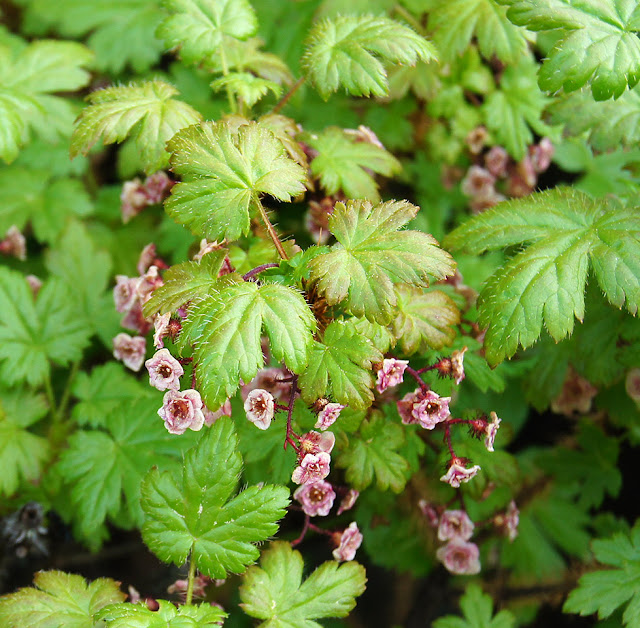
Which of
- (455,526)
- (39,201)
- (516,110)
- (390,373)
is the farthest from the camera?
(39,201)

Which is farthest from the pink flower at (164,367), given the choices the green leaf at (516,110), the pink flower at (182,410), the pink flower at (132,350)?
the green leaf at (516,110)

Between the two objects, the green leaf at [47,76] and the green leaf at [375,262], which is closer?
the green leaf at [375,262]

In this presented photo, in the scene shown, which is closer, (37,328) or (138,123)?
(138,123)

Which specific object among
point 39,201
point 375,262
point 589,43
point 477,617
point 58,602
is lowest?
point 477,617

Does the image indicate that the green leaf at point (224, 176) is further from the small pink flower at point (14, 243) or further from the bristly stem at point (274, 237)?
the small pink flower at point (14, 243)

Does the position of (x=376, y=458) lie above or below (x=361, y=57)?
below

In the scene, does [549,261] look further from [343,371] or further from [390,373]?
[343,371]

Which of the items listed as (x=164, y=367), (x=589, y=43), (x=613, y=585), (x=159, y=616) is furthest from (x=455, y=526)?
(x=589, y=43)
